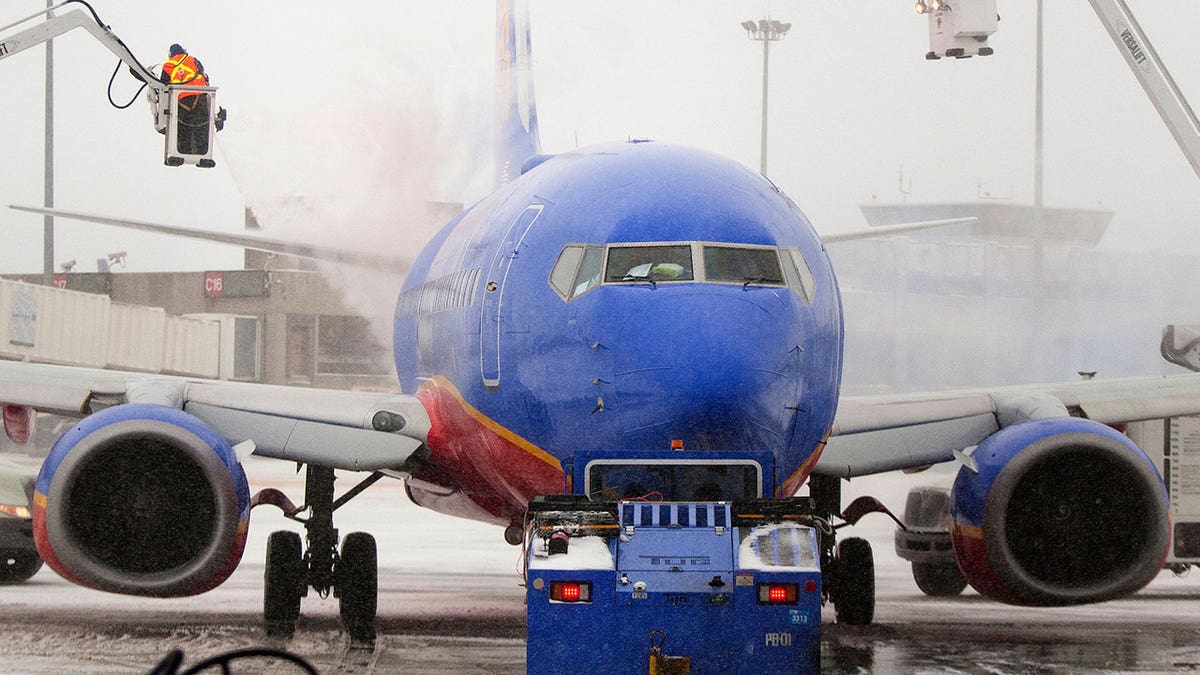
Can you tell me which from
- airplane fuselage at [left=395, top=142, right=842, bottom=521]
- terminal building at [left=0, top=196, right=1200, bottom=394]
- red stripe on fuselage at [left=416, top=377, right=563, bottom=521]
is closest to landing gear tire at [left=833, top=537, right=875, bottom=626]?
red stripe on fuselage at [left=416, top=377, right=563, bottom=521]

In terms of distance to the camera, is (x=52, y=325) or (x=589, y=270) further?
(x=52, y=325)

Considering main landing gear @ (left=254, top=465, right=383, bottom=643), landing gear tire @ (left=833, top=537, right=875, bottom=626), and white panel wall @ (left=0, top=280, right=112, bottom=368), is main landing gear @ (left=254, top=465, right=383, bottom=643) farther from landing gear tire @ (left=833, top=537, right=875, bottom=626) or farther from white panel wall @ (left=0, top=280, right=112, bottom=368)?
white panel wall @ (left=0, top=280, right=112, bottom=368)

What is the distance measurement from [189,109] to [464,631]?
5.39 meters

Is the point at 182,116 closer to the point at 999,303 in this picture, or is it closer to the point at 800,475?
the point at 800,475

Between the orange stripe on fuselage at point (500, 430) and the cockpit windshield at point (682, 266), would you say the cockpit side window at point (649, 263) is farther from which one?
the orange stripe on fuselage at point (500, 430)

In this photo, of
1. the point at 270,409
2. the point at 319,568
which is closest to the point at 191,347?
the point at 319,568

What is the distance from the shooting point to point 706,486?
11.1m

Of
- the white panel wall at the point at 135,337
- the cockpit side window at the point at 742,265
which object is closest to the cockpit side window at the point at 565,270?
the cockpit side window at the point at 742,265

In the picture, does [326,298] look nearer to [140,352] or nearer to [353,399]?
[140,352]

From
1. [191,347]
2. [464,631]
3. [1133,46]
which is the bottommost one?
[464,631]

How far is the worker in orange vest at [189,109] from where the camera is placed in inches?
563

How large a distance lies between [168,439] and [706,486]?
4.37m

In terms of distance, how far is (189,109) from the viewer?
1436 cm

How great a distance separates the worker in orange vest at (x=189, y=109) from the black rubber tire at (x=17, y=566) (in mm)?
7475
